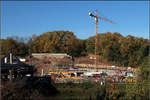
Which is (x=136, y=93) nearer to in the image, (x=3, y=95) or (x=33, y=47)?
(x=3, y=95)

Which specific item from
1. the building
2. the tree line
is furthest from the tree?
the building

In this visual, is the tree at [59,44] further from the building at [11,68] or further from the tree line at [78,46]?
the building at [11,68]

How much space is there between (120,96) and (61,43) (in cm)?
4318

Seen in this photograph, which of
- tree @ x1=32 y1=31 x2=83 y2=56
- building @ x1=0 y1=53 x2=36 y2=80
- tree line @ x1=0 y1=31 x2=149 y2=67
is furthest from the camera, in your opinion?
tree @ x1=32 y1=31 x2=83 y2=56

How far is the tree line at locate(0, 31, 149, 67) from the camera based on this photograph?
52272 mm

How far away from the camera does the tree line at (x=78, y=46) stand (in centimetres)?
5227

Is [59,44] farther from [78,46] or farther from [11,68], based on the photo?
[11,68]

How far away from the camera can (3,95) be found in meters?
9.68

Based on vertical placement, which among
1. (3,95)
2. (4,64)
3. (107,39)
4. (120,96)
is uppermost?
(107,39)

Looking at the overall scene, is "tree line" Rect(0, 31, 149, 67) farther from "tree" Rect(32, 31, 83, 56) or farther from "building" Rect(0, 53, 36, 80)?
"building" Rect(0, 53, 36, 80)

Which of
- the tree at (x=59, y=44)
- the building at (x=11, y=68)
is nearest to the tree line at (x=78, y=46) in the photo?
the tree at (x=59, y=44)

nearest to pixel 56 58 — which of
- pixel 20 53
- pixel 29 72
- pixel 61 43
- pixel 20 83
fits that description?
pixel 61 43

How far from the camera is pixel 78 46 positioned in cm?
5709

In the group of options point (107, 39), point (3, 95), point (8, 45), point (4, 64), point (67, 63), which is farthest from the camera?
point (107, 39)
